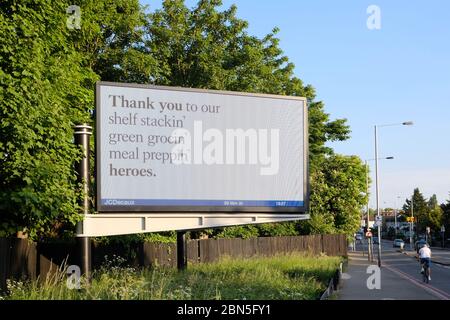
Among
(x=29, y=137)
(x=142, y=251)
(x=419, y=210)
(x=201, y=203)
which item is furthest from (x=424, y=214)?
(x=29, y=137)

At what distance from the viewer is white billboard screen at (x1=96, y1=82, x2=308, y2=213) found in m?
14.9

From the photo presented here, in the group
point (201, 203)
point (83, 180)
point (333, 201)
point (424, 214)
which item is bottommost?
point (424, 214)

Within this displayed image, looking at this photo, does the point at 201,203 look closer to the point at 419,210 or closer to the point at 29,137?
the point at 29,137

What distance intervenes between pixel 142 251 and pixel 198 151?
753cm

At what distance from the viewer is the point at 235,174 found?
1617 centimetres

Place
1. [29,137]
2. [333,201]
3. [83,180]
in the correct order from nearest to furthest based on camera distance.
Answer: [29,137] < [83,180] < [333,201]

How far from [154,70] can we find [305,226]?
76.2 ft

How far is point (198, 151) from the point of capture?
15609mm

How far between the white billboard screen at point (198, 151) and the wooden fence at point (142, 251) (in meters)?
2.20

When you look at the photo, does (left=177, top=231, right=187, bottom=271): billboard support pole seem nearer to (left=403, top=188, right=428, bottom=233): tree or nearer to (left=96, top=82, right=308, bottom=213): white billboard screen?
(left=96, top=82, right=308, bottom=213): white billboard screen

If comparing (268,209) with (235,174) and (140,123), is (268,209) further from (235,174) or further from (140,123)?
(140,123)

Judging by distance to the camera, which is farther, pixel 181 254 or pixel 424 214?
pixel 424 214

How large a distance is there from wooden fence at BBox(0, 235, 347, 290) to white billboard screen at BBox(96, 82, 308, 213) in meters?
2.20
